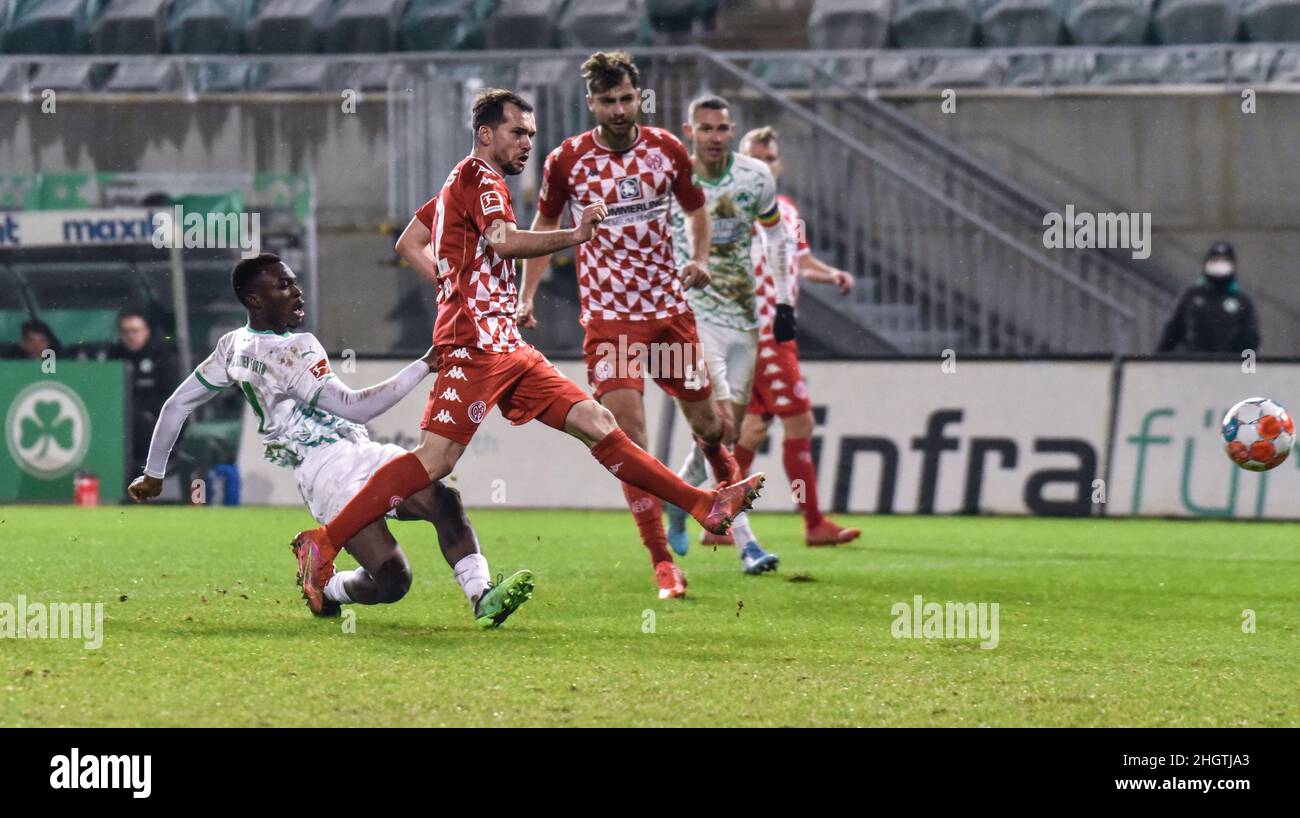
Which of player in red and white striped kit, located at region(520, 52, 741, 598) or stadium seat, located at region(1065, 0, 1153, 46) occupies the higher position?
stadium seat, located at region(1065, 0, 1153, 46)

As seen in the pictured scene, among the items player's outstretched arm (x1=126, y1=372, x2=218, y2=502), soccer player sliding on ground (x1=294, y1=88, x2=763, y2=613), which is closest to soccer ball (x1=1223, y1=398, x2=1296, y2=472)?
soccer player sliding on ground (x1=294, y1=88, x2=763, y2=613)

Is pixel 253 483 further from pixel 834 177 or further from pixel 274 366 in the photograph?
pixel 274 366

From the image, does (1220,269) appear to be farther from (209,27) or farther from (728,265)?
(209,27)

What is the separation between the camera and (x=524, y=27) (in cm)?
2088

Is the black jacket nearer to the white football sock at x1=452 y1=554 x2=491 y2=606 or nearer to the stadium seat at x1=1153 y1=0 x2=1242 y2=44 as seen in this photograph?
the stadium seat at x1=1153 y1=0 x2=1242 y2=44

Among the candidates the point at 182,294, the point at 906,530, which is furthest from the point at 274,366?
the point at 182,294

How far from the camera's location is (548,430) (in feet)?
50.3

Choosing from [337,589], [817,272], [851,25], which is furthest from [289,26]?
[337,589]

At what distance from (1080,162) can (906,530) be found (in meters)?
7.13

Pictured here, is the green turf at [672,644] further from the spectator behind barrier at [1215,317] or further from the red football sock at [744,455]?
the spectator behind barrier at [1215,317]

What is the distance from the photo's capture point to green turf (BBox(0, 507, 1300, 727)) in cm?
532

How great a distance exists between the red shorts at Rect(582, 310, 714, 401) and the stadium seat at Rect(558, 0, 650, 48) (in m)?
12.5

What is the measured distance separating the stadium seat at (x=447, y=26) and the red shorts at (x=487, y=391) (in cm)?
1444

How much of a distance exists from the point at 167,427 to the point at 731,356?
146 inches
